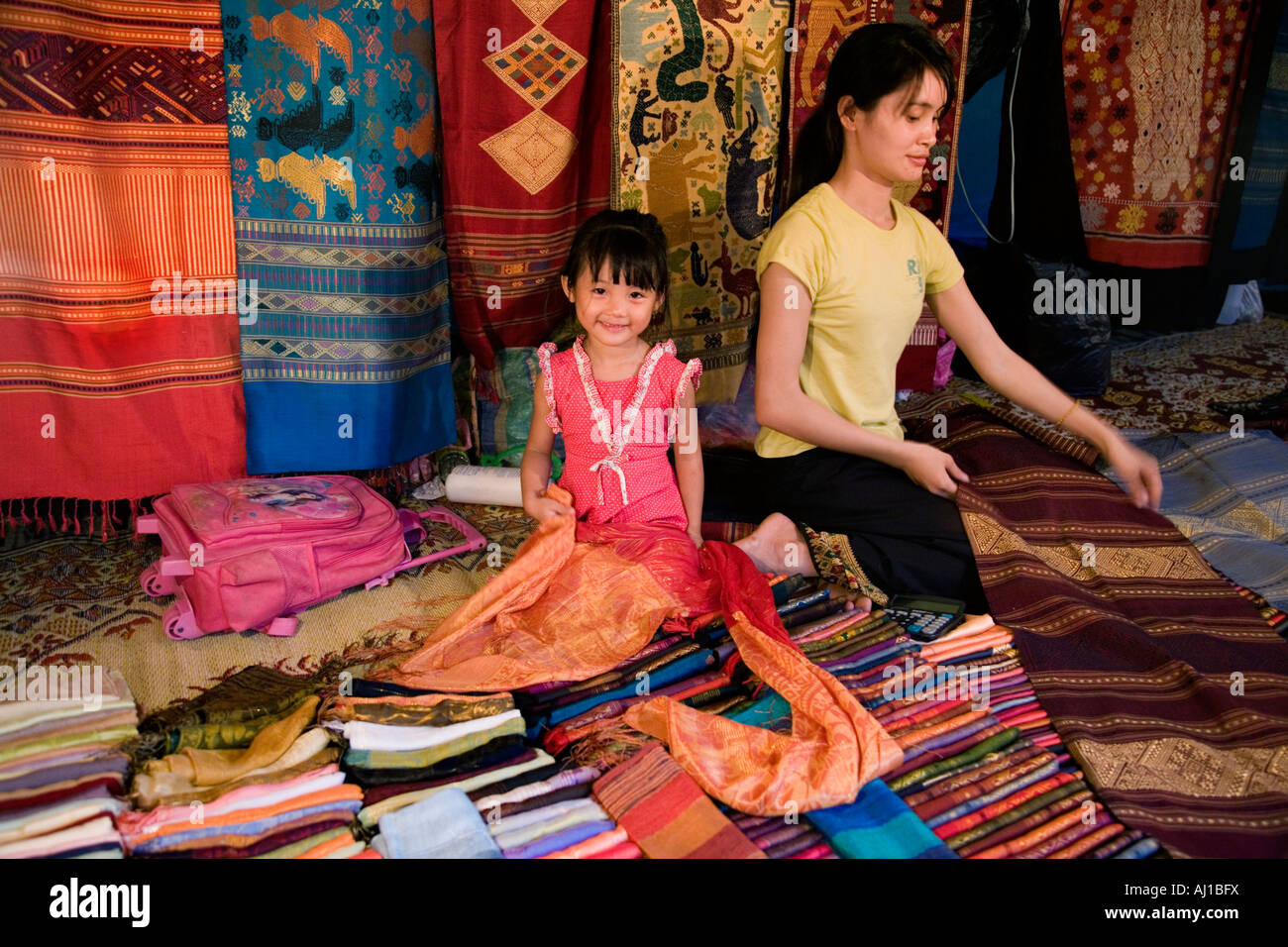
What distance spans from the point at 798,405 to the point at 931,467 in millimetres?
361

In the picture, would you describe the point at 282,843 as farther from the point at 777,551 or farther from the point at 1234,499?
the point at 1234,499

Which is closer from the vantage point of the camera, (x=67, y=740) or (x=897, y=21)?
(x=67, y=740)

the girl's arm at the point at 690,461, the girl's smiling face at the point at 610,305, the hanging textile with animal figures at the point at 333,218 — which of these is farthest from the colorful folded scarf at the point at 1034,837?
the hanging textile with animal figures at the point at 333,218

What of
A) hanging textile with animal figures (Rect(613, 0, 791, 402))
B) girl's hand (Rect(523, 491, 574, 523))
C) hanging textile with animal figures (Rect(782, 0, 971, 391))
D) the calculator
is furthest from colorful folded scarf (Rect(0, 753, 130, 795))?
hanging textile with animal figures (Rect(782, 0, 971, 391))

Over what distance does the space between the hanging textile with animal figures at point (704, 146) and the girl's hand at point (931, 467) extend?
3.22 ft

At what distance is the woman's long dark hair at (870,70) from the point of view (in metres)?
2.42

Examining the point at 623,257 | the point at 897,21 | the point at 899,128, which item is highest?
the point at 897,21

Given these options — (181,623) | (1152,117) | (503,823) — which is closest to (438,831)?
(503,823)

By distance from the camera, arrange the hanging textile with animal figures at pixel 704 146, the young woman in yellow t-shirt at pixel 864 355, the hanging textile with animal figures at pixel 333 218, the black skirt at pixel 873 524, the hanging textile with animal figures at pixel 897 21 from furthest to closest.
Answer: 1. the hanging textile with animal figures at pixel 897 21
2. the hanging textile with animal figures at pixel 704 146
3. the hanging textile with animal figures at pixel 333 218
4. the black skirt at pixel 873 524
5. the young woman in yellow t-shirt at pixel 864 355

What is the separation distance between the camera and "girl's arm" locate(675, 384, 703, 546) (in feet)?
8.44

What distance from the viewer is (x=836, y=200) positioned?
8.53 feet

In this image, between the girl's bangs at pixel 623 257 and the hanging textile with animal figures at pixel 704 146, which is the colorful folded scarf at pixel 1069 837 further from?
the hanging textile with animal figures at pixel 704 146

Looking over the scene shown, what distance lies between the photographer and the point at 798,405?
2578 mm

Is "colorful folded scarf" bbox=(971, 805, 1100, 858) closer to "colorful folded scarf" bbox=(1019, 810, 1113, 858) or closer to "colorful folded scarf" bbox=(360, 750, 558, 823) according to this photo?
"colorful folded scarf" bbox=(1019, 810, 1113, 858)
